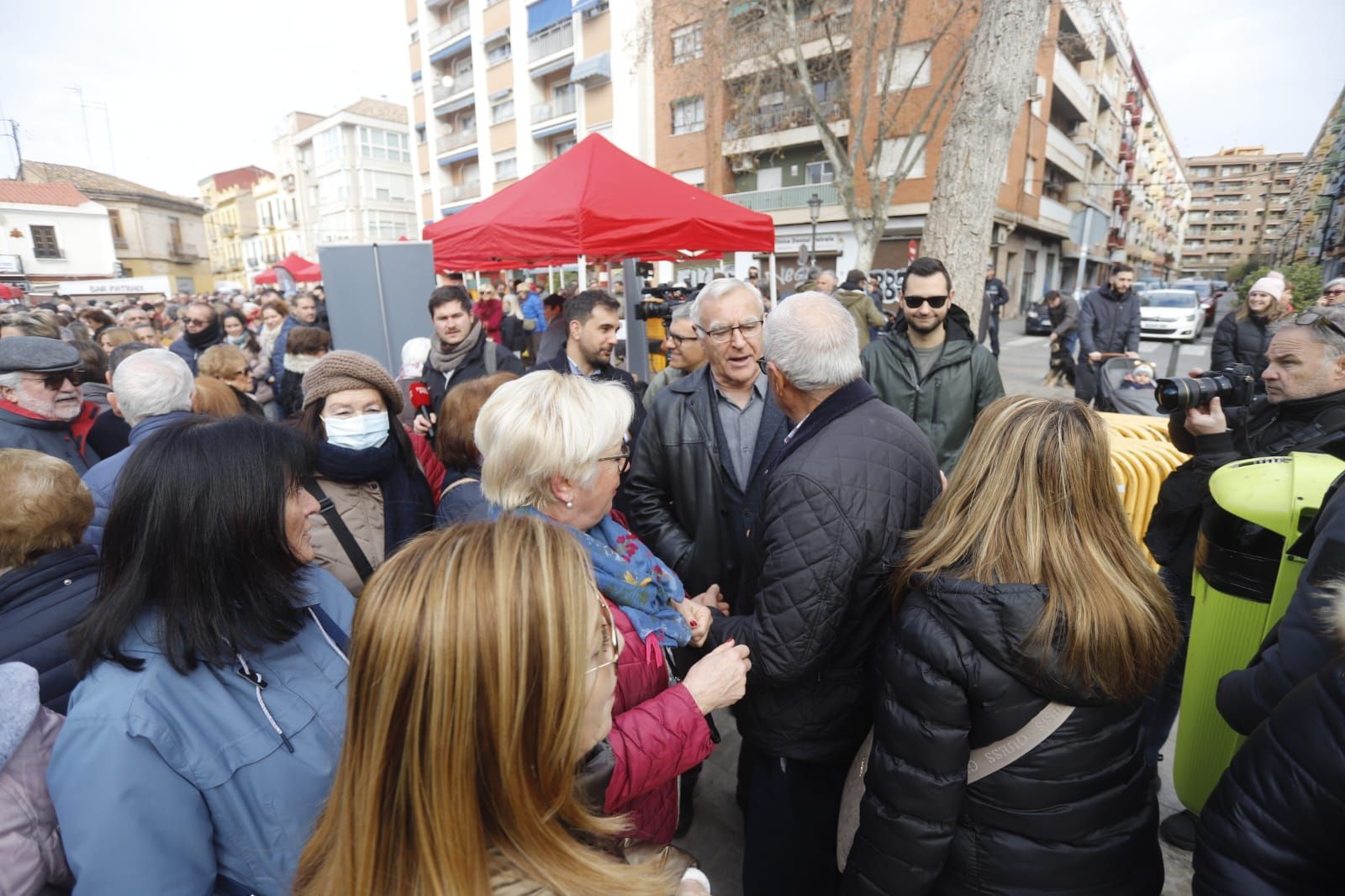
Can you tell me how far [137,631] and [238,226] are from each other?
80.6 metres

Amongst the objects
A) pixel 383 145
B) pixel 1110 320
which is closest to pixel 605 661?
pixel 1110 320

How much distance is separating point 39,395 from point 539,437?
9.70ft

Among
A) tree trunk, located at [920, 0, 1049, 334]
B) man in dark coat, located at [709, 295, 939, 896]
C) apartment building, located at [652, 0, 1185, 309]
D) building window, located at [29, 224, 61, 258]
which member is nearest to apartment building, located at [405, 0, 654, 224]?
apartment building, located at [652, 0, 1185, 309]

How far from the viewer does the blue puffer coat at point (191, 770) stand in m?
0.98

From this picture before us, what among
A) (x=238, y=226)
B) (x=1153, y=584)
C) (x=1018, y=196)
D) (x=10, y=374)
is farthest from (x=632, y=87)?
(x=238, y=226)

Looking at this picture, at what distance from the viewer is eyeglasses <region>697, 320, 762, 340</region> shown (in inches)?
103

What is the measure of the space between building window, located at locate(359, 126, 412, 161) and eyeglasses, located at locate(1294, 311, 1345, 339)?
50.3 meters

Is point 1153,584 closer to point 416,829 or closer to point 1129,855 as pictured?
point 1129,855

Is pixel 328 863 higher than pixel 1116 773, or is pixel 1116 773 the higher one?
pixel 328 863

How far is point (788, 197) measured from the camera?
24969mm

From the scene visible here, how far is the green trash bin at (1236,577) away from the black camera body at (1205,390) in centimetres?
31

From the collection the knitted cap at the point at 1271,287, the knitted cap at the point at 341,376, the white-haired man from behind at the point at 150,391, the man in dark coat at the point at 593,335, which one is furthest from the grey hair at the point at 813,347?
the knitted cap at the point at 1271,287

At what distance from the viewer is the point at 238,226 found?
64.7 meters

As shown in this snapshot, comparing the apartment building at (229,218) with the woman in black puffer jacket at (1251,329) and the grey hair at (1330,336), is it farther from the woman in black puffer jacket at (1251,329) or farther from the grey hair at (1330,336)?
the grey hair at (1330,336)
